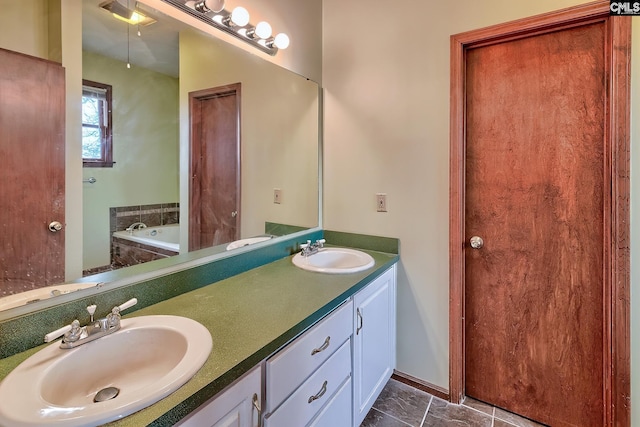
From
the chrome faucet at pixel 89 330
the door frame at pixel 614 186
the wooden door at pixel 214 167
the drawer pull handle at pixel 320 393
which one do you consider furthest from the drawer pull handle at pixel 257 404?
the door frame at pixel 614 186

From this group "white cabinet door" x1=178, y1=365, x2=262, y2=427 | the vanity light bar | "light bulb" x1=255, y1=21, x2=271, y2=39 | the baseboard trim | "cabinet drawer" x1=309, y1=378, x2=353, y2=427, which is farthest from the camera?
the baseboard trim

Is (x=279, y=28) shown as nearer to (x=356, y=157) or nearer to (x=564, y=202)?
(x=356, y=157)

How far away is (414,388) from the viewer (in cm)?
198

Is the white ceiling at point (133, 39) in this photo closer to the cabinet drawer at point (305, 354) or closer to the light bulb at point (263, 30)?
the light bulb at point (263, 30)

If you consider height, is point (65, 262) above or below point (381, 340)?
above

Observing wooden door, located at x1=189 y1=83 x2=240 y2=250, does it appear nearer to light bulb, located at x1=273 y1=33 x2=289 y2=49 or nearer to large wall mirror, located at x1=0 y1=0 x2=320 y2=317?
large wall mirror, located at x1=0 y1=0 x2=320 y2=317

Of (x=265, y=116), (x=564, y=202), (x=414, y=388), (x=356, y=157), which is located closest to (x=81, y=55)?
(x=265, y=116)

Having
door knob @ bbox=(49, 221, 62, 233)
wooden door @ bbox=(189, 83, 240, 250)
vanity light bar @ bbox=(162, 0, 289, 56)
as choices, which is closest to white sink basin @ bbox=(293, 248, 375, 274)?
wooden door @ bbox=(189, 83, 240, 250)

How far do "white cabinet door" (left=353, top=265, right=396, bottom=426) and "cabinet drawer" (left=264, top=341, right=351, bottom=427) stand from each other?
0.12 metres

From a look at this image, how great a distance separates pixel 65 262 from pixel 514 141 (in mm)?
2010

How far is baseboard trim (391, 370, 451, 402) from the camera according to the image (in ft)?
6.21

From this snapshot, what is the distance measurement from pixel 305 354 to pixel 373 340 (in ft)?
2.14

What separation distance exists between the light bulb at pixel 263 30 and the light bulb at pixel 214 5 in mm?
240

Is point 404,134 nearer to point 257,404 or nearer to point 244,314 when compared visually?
point 244,314
